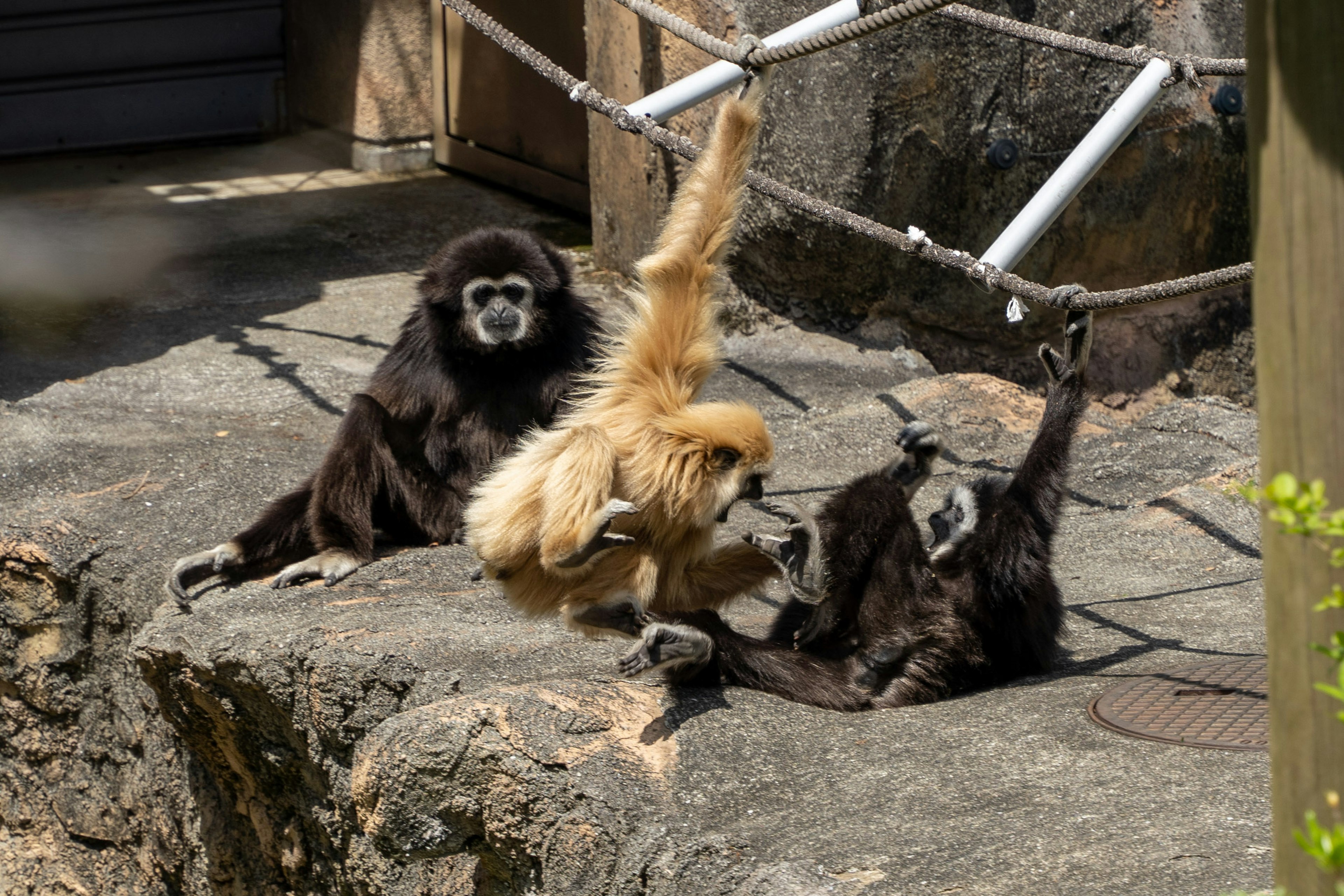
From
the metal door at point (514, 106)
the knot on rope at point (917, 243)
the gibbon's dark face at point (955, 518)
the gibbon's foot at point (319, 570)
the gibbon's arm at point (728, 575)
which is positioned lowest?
the gibbon's foot at point (319, 570)

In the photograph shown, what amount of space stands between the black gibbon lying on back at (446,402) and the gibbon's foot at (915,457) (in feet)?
5.91

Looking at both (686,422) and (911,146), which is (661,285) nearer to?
(686,422)

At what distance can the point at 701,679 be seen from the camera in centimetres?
410

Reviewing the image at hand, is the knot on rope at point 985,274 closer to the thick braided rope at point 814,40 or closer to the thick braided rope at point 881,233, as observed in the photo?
the thick braided rope at point 881,233

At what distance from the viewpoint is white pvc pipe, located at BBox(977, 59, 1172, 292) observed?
507 centimetres

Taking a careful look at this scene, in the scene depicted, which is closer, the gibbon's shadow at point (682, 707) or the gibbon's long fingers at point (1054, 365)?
the gibbon's shadow at point (682, 707)

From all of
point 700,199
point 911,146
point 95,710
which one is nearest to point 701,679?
point 700,199

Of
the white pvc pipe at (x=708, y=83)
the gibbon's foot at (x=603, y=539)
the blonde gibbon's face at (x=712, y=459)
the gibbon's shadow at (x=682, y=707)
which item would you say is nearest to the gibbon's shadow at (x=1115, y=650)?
the gibbon's shadow at (x=682, y=707)

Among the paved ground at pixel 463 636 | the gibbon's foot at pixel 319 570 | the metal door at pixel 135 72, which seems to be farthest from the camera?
the metal door at pixel 135 72

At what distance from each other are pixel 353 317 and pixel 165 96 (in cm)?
556

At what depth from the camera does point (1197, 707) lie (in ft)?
12.3

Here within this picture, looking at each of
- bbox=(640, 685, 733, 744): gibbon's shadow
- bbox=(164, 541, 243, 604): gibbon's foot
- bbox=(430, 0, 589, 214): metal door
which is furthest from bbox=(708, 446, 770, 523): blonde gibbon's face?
bbox=(430, 0, 589, 214): metal door

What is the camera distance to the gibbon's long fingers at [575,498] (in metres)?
3.87

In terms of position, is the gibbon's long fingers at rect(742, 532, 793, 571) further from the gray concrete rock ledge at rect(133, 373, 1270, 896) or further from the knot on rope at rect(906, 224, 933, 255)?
the knot on rope at rect(906, 224, 933, 255)
